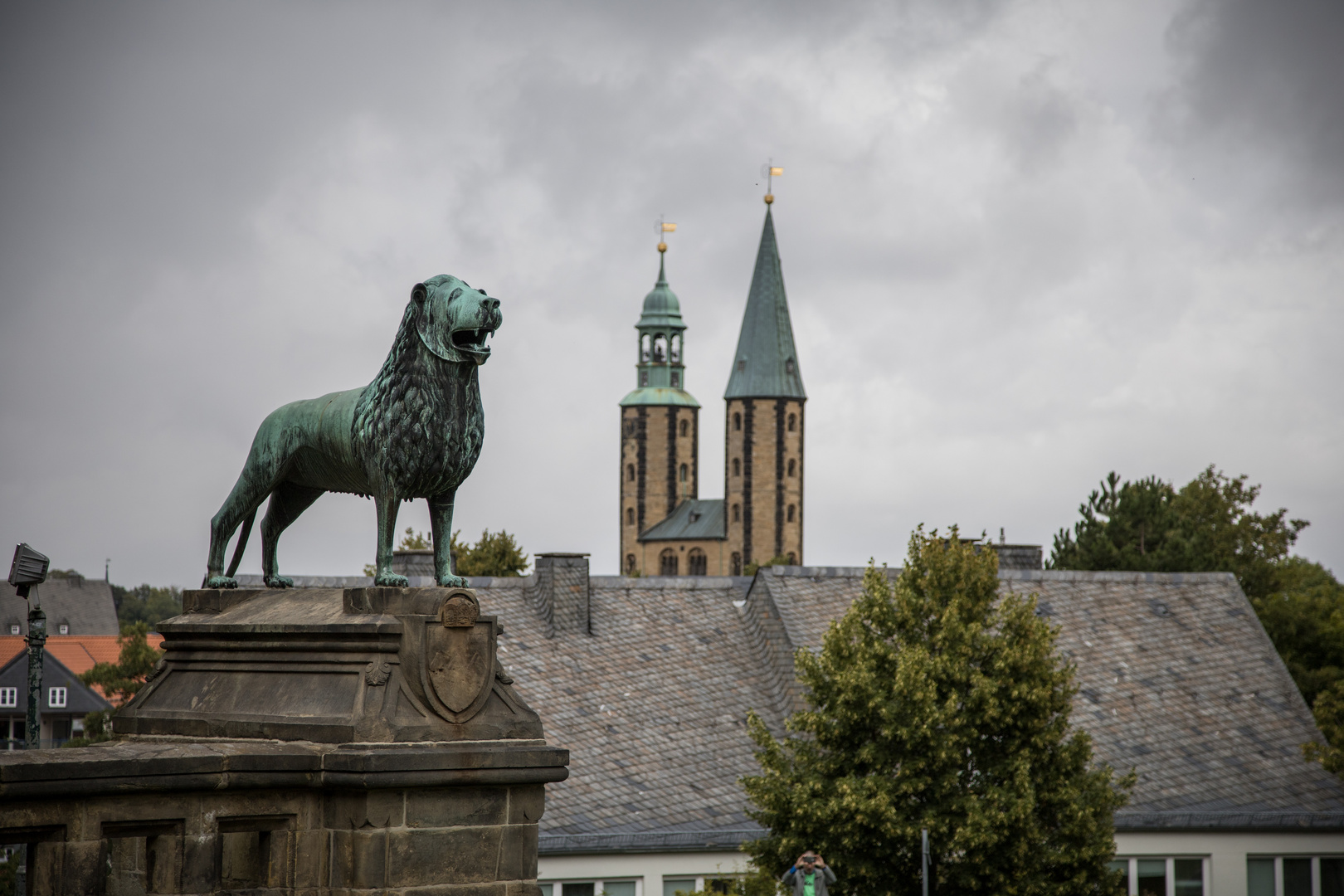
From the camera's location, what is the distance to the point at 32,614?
14547 millimetres

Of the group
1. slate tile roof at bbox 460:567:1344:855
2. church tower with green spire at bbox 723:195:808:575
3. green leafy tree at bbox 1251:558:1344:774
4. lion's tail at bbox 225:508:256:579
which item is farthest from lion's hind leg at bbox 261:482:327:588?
church tower with green spire at bbox 723:195:808:575

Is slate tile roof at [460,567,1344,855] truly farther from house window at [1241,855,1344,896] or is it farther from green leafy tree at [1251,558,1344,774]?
green leafy tree at [1251,558,1344,774]

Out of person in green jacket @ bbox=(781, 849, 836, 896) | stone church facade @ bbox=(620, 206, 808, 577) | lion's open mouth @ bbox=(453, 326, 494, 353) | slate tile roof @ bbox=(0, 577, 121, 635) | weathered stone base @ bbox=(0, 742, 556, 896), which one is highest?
stone church facade @ bbox=(620, 206, 808, 577)

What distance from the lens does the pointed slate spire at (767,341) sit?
15350 centimetres

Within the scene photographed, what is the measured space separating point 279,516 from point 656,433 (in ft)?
515

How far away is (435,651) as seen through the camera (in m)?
7.20

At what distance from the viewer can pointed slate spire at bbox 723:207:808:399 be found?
504 ft

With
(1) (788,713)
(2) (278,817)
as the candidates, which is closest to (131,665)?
(1) (788,713)

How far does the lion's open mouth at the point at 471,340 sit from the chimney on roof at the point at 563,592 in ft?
84.4

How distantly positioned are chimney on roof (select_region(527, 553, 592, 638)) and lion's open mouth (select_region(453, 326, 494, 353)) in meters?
25.7

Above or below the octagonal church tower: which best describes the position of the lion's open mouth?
below

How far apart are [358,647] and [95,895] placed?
4.94 ft

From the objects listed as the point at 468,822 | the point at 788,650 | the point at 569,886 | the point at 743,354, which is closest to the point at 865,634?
the point at 569,886

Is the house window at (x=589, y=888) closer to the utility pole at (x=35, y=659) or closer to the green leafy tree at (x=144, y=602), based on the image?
the utility pole at (x=35, y=659)
